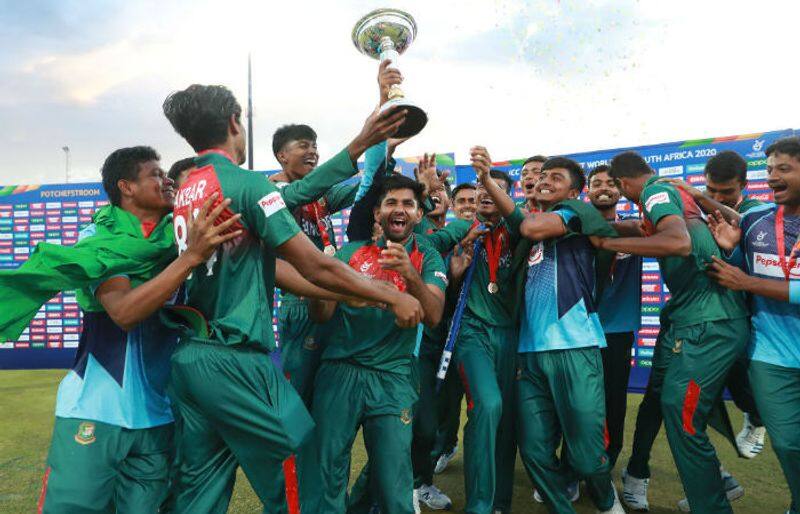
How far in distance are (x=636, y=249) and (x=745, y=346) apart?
941 millimetres

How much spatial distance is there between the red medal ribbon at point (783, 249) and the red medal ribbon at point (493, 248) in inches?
67.0

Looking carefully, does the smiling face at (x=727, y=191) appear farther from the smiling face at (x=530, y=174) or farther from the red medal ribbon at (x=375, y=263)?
the red medal ribbon at (x=375, y=263)

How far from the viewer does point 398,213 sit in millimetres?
3471

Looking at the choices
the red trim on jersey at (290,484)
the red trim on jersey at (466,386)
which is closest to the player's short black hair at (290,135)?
the red trim on jersey at (466,386)

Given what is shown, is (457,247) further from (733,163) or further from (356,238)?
(733,163)

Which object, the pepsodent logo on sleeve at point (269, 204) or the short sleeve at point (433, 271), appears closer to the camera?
the pepsodent logo on sleeve at point (269, 204)

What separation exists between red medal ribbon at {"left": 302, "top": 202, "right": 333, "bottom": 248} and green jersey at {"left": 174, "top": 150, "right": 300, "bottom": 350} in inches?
67.7

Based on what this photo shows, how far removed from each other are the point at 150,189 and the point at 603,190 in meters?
3.57

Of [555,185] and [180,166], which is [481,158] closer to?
[555,185]

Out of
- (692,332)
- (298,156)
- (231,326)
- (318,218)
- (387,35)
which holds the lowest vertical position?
(692,332)

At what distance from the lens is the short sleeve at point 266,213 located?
2.27 metres

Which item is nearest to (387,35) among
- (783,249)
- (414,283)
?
(414,283)

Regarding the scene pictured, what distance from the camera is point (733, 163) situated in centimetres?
423

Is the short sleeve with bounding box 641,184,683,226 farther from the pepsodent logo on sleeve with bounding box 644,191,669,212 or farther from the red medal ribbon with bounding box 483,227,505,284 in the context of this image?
the red medal ribbon with bounding box 483,227,505,284
